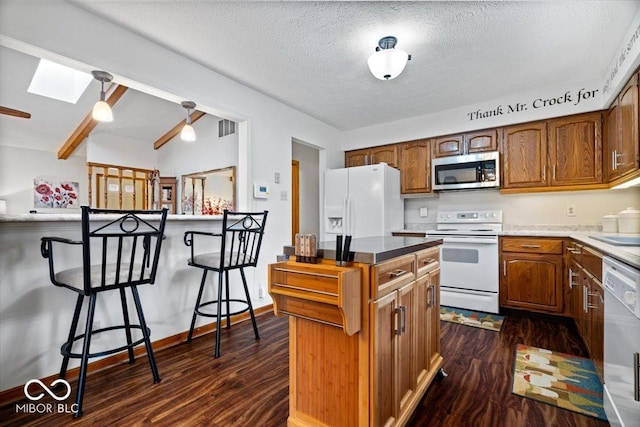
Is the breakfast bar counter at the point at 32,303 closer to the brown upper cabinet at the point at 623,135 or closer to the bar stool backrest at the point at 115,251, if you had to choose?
the bar stool backrest at the point at 115,251

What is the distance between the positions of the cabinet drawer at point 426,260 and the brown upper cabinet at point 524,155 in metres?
2.17

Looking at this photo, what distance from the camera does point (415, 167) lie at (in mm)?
4082

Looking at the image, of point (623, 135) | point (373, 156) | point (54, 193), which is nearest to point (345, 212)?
point (373, 156)

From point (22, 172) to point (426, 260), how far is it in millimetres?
7004

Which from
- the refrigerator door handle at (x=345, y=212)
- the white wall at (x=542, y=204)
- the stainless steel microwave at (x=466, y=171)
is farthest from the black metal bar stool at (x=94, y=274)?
the white wall at (x=542, y=204)

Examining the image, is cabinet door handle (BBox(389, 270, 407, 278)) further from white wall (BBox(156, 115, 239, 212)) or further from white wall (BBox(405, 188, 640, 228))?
white wall (BBox(156, 115, 239, 212))

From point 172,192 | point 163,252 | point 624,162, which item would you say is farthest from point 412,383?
point 172,192

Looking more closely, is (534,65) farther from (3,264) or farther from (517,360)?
(3,264)

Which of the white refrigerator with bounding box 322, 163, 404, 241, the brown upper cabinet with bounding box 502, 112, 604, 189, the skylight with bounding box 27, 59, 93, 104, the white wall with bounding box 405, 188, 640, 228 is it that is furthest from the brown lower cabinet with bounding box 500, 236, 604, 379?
the skylight with bounding box 27, 59, 93, 104

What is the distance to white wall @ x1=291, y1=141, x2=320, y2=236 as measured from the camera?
5273mm

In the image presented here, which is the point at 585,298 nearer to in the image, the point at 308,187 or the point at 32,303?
the point at 32,303

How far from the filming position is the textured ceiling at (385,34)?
1974 millimetres

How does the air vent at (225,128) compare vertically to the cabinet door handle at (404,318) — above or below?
above

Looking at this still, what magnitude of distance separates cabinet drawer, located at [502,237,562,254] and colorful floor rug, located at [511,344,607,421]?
112cm
